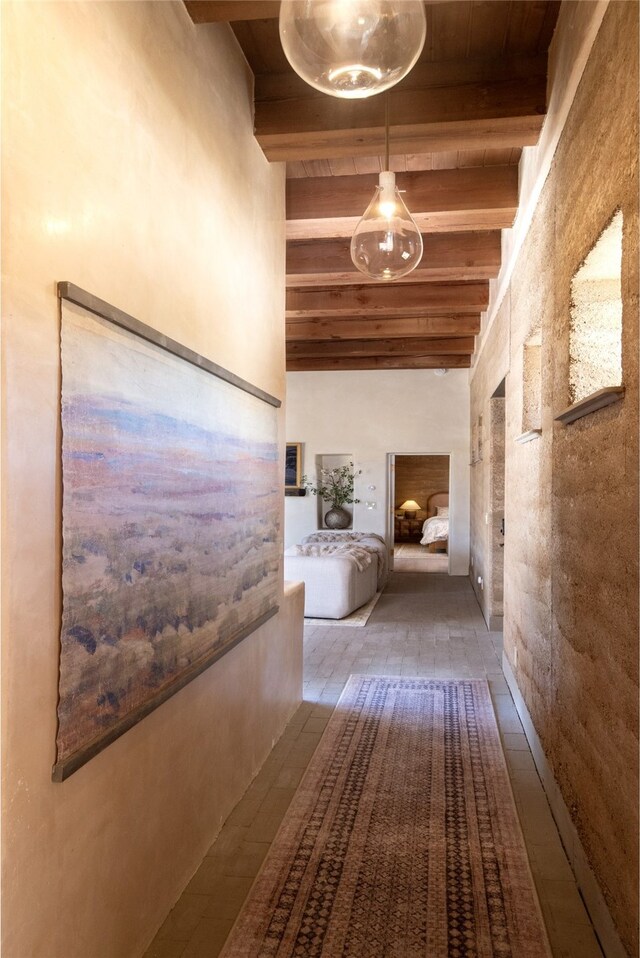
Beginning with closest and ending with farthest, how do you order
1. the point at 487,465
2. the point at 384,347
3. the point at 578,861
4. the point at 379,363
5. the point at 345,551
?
the point at 578,861
the point at 487,465
the point at 345,551
the point at 384,347
the point at 379,363

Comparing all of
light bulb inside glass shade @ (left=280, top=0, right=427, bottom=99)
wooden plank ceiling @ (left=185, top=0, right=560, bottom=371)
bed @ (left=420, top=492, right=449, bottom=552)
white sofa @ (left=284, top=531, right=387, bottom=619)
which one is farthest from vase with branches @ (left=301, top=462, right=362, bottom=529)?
light bulb inside glass shade @ (left=280, top=0, right=427, bottom=99)

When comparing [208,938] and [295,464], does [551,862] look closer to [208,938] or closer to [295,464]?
[208,938]

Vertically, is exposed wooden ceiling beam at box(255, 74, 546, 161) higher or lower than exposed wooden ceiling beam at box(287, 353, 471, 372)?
lower

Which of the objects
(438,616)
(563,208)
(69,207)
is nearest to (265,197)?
(563,208)

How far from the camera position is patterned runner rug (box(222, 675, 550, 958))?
2.03 meters

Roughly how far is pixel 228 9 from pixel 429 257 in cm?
314

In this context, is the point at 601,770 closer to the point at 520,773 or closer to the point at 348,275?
the point at 520,773

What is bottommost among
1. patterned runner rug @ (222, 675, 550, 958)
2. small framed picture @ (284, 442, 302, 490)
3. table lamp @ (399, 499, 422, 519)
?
patterned runner rug @ (222, 675, 550, 958)

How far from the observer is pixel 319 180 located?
4.18m

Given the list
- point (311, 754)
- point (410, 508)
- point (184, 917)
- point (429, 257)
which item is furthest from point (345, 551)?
point (410, 508)

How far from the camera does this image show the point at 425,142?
3260 millimetres

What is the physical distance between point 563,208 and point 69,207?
2.08 meters

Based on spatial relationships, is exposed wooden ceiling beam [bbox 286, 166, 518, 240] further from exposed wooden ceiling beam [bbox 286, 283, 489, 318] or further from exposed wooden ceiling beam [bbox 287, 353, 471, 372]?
exposed wooden ceiling beam [bbox 287, 353, 471, 372]

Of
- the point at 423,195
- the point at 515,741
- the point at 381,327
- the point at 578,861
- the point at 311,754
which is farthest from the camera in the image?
the point at 381,327
